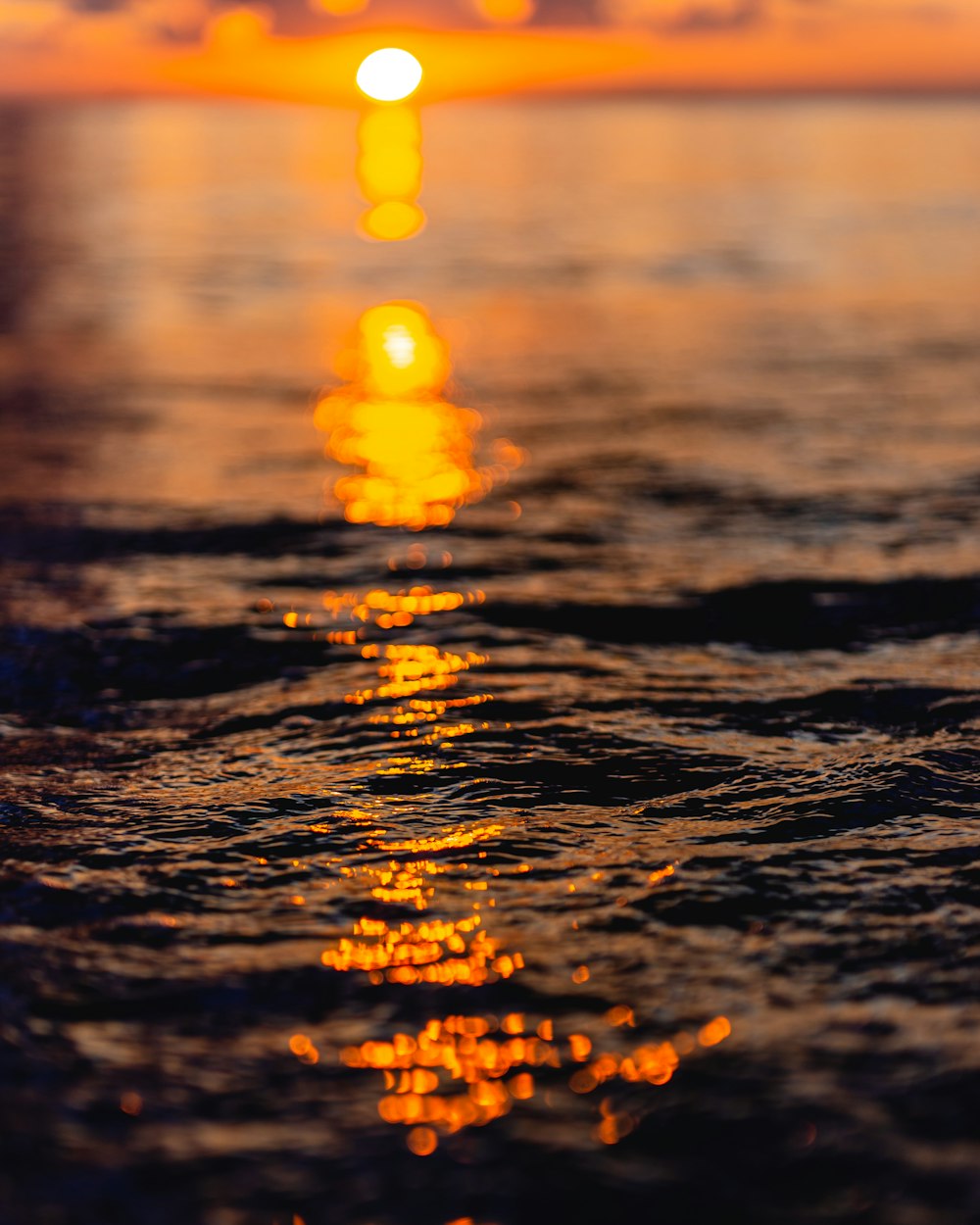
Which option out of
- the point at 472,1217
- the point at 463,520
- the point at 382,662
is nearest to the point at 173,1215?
the point at 472,1217

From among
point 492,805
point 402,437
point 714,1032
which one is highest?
point 402,437

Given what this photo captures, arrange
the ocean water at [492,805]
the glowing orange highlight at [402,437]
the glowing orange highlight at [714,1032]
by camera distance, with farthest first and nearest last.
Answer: the glowing orange highlight at [402,437]
the glowing orange highlight at [714,1032]
the ocean water at [492,805]

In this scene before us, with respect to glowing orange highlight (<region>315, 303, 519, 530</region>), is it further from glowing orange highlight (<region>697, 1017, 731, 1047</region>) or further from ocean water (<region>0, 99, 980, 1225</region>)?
glowing orange highlight (<region>697, 1017, 731, 1047</region>)

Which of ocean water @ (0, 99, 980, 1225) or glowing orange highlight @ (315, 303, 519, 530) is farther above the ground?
glowing orange highlight @ (315, 303, 519, 530)

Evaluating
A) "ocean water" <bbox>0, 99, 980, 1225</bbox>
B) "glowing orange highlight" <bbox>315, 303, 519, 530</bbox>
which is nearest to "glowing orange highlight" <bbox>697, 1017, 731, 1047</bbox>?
"ocean water" <bbox>0, 99, 980, 1225</bbox>

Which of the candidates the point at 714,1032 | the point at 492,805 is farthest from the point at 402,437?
the point at 714,1032

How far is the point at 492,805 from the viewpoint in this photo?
18.0ft

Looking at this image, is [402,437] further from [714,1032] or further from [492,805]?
[714,1032]

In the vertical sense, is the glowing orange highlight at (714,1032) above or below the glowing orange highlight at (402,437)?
below

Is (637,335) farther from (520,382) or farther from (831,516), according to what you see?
(831,516)

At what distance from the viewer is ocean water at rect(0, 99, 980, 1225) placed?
3557 mm

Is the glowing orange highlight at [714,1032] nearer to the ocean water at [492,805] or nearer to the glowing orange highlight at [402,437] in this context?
the ocean water at [492,805]

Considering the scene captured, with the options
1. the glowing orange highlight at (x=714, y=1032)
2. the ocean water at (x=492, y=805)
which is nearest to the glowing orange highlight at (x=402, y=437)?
the ocean water at (x=492, y=805)

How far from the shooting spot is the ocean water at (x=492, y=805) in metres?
3.56
